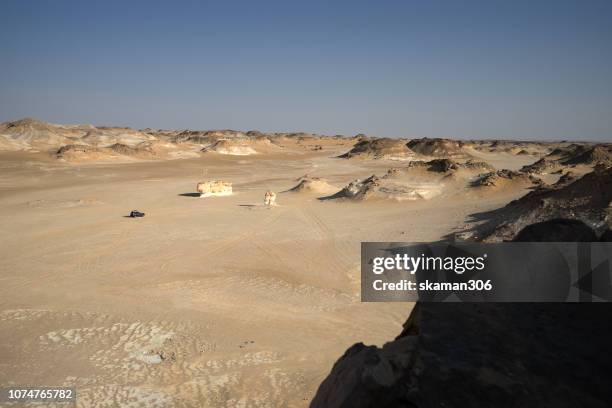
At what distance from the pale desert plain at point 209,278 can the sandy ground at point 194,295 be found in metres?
0.04

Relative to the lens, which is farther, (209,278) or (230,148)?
(230,148)

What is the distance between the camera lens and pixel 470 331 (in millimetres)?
2973

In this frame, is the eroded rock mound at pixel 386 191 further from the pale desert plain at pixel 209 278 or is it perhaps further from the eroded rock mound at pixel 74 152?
the eroded rock mound at pixel 74 152

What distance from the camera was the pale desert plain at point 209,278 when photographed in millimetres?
7078

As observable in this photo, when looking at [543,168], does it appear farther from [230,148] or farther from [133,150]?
[133,150]

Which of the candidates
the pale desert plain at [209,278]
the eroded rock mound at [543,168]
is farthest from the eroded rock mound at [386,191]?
the eroded rock mound at [543,168]

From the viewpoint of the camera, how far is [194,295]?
10.6 meters

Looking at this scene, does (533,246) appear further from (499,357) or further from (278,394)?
(278,394)

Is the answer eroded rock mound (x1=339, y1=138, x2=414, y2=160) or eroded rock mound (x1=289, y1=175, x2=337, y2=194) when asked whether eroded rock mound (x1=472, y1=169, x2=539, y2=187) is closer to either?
eroded rock mound (x1=289, y1=175, x2=337, y2=194)

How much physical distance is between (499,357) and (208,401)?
16.7ft

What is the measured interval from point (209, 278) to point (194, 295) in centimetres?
130

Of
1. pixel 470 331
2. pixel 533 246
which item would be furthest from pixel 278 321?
pixel 470 331

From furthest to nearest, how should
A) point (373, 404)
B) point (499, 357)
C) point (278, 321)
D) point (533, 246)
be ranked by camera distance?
point (278, 321), point (533, 246), point (499, 357), point (373, 404)

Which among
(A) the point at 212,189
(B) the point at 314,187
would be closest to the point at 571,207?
(B) the point at 314,187
